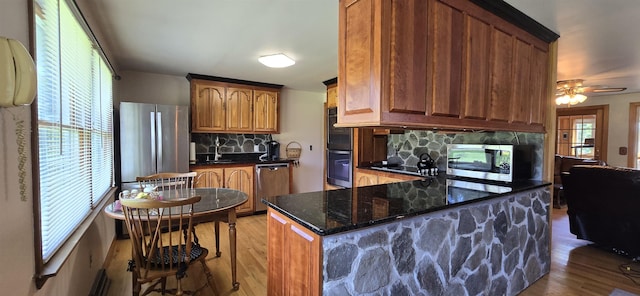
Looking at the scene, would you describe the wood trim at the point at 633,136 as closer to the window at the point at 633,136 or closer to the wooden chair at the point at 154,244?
the window at the point at 633,136

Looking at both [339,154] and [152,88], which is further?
[339,154]

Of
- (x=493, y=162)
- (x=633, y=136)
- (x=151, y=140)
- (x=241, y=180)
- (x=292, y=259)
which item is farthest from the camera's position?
(x=633, y=136)

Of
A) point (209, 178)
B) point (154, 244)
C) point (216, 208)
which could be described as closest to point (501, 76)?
point (216, 208)

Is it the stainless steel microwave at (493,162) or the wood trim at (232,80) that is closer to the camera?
the stainless steel microwave at (493,162)

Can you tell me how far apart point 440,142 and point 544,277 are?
5.95 feet

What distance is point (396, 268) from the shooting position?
5.00 ft

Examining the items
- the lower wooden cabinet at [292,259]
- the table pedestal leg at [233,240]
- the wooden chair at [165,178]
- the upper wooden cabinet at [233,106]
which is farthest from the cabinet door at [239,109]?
the lower wooden cabinet at [292,259]

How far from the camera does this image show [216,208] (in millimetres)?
2166

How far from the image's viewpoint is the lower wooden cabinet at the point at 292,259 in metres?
1.30

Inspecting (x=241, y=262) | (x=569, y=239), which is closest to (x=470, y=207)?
(x=241, y=262)

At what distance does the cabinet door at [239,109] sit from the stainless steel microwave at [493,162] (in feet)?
10.4

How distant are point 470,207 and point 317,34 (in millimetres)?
1922

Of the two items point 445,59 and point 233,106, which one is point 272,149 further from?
point 445,59

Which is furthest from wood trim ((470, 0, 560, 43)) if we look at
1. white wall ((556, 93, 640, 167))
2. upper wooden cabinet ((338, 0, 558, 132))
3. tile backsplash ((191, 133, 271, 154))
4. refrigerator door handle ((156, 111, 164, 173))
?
white wall ((556, 93, 640, 167))
